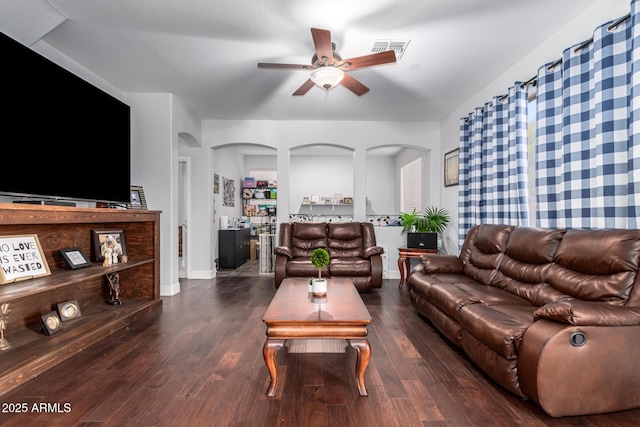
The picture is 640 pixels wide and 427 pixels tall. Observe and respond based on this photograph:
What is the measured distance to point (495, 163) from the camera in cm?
357

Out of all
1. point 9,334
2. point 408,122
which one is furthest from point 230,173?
point 9,334

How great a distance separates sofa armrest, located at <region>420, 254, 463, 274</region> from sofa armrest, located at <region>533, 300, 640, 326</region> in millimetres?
1787

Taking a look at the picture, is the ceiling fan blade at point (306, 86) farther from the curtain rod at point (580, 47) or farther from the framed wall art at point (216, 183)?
the framed wall art at point (216, 183)

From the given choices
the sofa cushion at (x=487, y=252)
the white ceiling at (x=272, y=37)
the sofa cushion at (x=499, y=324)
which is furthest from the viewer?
the sofa cushion at (x=487, y=252)

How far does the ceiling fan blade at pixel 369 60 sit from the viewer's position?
262cm

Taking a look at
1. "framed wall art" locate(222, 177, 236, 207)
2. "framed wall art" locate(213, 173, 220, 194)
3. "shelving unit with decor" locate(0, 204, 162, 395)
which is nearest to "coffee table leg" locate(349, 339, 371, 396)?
"shelving unit with decor" locate(0, 204, 162, 395)

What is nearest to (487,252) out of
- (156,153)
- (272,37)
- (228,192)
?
(272,37)

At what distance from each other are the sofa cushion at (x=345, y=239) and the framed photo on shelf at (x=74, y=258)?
3.09 metres

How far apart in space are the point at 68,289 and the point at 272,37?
3.09m

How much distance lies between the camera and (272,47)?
3.06 m

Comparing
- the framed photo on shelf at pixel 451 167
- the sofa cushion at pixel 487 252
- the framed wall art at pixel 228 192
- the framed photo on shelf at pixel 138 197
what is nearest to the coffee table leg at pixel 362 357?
the sofa cushion at pixel 487 252

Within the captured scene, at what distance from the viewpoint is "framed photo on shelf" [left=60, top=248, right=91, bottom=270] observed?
278 centimetres

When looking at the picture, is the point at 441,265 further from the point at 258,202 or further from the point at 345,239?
the point at 258,202

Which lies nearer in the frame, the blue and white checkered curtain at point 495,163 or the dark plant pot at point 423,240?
the blue and white checkered curtain at point 495,163
